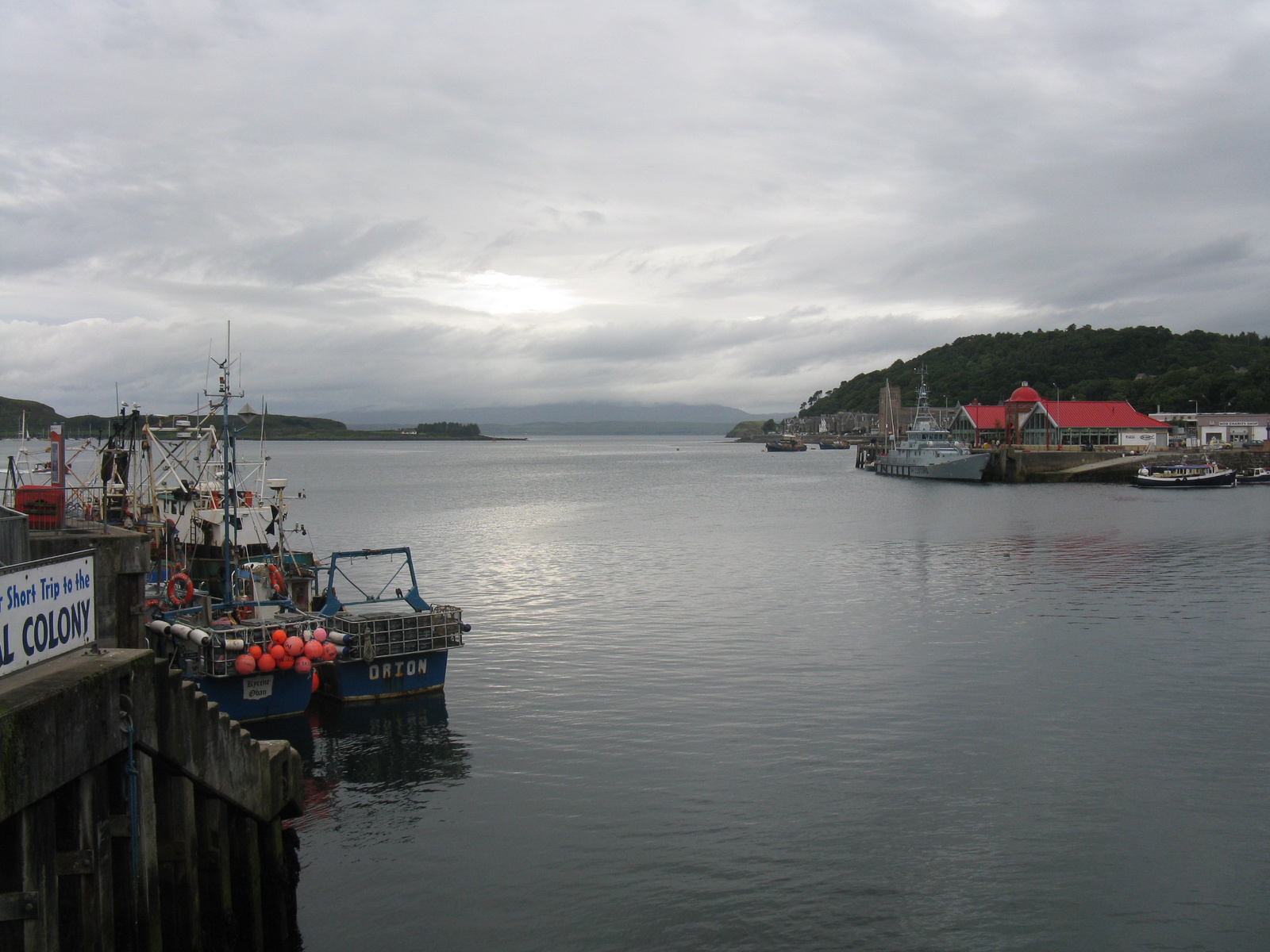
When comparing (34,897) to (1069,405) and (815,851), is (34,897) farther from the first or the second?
(1069,405)

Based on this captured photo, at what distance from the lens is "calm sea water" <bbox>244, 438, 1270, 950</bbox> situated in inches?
532

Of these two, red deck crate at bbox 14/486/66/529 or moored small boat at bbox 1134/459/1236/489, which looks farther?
moored small boat at bbox 1134/459/1236/489

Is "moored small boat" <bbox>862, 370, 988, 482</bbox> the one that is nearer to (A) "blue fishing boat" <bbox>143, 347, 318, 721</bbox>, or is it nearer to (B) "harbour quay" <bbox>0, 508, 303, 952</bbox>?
(A) "blue fishing boat" <bbox>143, 347, 318, 721</bbox>

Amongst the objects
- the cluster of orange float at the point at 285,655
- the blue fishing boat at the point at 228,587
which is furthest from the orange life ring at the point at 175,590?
the cluster of orange float at the point at 285,655

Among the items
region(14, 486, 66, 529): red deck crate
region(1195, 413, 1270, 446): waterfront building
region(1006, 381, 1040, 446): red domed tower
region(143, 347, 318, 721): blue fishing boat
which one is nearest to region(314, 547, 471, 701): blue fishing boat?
region(143, 347, 318, 721): blue fishing boat

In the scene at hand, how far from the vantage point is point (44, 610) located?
9.79 m

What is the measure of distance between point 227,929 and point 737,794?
8836 millimetres

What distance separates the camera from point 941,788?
17656 mm

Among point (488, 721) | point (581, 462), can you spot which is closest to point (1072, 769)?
point (488, 721)

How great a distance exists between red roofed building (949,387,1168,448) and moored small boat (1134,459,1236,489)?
23.4 metres

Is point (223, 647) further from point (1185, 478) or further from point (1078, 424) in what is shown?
point (1078, 424)

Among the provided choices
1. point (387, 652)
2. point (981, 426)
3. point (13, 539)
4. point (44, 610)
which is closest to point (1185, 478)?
point (981, 426)

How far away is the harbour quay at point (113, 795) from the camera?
29.3 ft

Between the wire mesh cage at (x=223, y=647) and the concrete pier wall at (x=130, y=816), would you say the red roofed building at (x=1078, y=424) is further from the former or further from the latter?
the concrete pier wall at (x=130, y=816)
